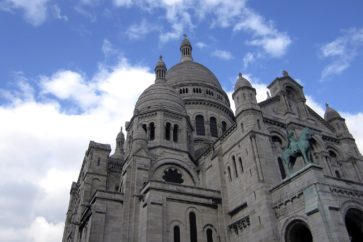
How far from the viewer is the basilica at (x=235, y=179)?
23.5m

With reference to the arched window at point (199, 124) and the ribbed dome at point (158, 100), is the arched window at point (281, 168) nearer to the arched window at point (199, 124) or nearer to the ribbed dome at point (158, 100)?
the ribbed dome at point (158, 100)

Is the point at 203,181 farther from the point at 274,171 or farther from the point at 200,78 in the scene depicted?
the point at 200,78

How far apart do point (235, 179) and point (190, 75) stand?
2767cm

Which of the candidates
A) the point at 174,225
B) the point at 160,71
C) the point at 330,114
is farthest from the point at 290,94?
the point at 160,71

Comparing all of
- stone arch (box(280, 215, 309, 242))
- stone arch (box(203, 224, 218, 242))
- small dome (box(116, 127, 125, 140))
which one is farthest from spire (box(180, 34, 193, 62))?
stone arch (box(280, 215, 309, 242))

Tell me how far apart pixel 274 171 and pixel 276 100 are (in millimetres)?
8997

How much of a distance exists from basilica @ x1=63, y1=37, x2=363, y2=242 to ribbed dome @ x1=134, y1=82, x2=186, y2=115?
12 cm

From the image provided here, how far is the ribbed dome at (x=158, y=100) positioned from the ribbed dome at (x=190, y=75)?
11.1 metres

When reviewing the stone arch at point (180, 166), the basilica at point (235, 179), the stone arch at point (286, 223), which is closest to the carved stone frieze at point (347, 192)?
the basilica at point (235, 179)

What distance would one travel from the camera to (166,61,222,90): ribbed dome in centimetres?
5400

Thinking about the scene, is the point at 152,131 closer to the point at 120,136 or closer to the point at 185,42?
the point at 120,136

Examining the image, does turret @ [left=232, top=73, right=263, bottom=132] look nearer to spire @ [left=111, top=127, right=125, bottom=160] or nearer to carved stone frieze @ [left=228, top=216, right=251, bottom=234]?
carved stone frieze @ [left=228, top=216, right=251, bottom=234]

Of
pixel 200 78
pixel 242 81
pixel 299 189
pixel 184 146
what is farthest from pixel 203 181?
pixel 200 78

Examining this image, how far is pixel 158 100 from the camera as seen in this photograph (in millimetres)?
40312
